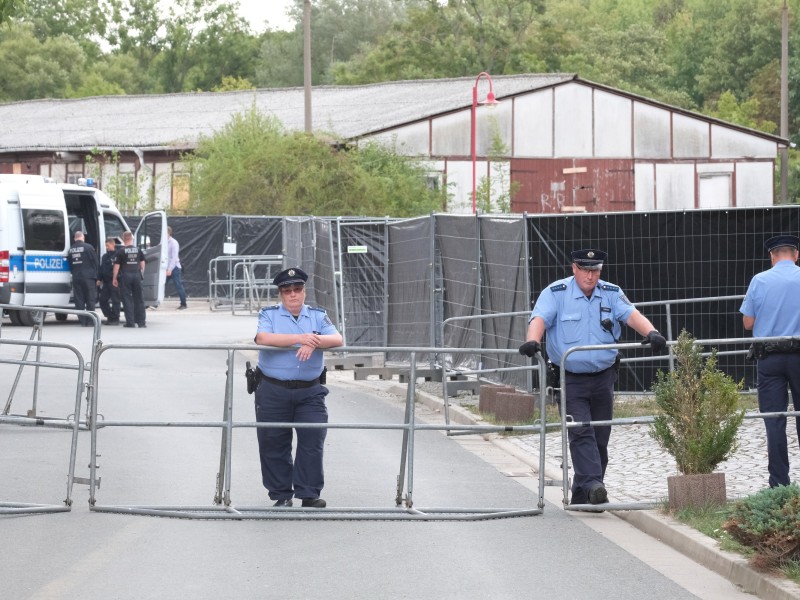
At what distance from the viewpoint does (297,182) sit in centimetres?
3975

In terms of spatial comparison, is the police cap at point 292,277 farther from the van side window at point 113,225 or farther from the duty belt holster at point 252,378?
the van side window at point 113,225

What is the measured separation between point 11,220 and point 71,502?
1848 centimetres

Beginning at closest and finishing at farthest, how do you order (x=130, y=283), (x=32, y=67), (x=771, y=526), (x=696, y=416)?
1. (x=771, y=526)
2. (x=696, y=416)
3. (x=130, y=283)
4. (x=32, y=67)

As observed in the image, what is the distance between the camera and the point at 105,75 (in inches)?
3893

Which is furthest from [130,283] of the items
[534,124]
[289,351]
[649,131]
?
[649,131]

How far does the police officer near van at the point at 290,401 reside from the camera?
33.4ft

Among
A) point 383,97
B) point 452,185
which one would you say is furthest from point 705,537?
point 383,97

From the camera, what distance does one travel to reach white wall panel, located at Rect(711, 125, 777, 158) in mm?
52750

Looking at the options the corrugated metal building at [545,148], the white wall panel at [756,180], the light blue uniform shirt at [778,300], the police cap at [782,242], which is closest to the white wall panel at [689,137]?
the corrugated metal building at [545,148]

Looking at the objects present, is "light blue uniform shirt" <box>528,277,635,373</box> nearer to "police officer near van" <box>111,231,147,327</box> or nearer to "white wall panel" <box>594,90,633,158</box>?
"police officer near van" <box>111,231,147,327</box>

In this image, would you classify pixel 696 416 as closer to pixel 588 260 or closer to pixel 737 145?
pixel 588 260

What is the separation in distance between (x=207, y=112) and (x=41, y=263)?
108 ft

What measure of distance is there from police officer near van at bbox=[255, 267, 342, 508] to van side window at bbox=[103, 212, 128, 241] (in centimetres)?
2116

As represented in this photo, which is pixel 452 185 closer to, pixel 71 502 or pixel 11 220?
pixel 11 220
